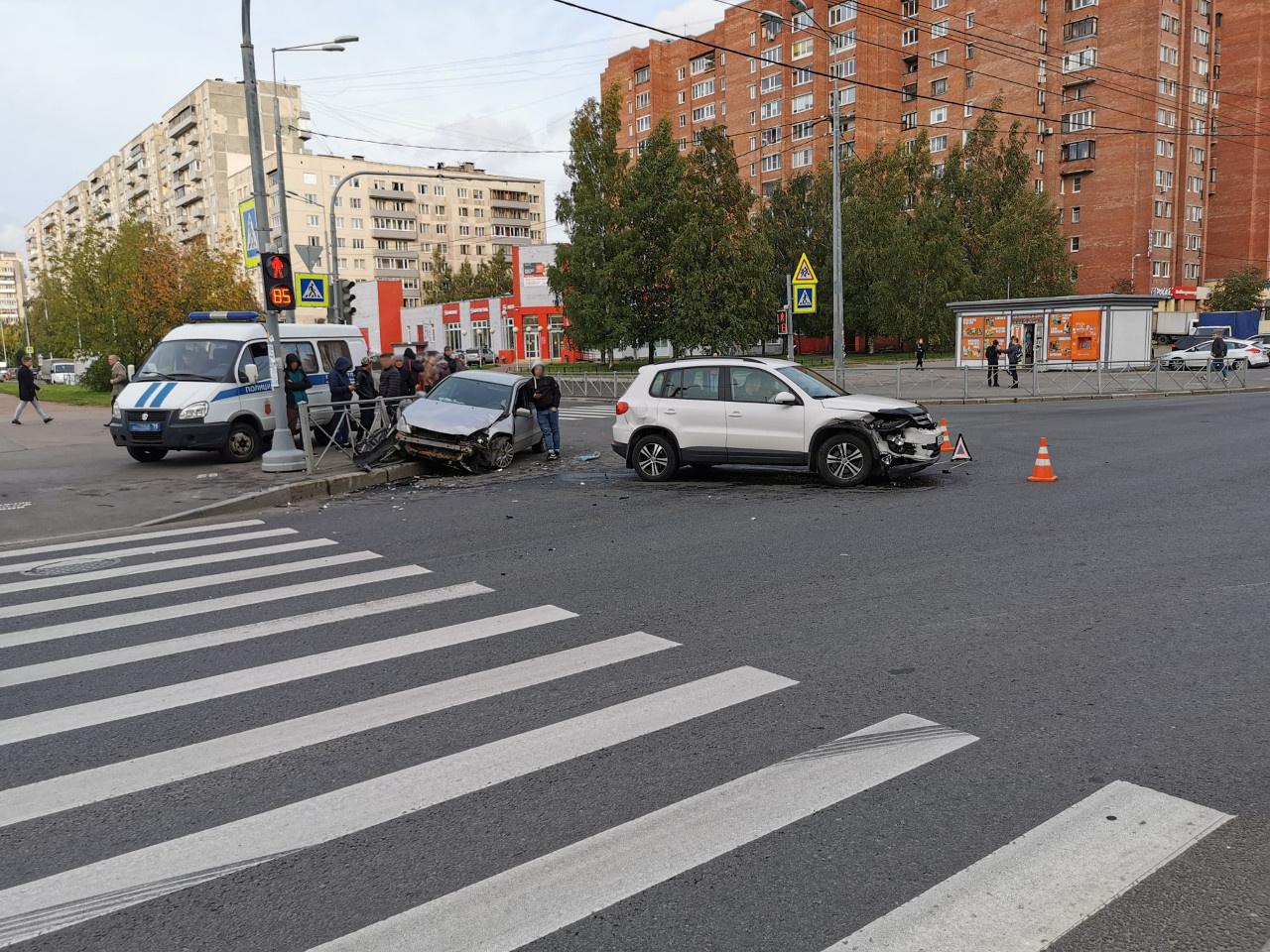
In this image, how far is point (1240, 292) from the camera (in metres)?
66.4

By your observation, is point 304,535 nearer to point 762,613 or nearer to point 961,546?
point 762,613

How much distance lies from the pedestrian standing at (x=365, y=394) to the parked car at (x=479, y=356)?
144ft

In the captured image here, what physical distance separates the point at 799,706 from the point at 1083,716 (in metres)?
1.31

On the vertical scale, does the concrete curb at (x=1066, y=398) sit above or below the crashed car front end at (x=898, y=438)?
below

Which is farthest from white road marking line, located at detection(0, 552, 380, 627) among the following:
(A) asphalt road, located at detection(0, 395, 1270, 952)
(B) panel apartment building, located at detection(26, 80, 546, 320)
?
(B) panel apartment building, located at detection(26, 80, 546, 320)

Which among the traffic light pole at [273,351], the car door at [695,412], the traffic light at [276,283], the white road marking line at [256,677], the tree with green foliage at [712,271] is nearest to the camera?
the white road marking line at [256,677]

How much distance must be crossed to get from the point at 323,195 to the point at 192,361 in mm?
93497

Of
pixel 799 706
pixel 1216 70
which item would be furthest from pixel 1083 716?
pixel 1216 70

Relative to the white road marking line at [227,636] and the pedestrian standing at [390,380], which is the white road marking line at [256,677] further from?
the pedestrian standing at [390,380]

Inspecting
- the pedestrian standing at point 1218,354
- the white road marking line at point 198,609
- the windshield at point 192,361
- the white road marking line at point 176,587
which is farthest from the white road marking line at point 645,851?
the pedestrian standing at point 1218,354

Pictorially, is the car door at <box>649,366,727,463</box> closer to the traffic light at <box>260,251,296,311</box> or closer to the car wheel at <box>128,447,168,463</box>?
the traffic light at <box>260,251,296,311</box>

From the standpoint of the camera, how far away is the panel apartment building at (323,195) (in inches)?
4035

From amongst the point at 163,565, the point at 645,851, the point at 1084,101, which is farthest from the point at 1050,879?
the point at 1084,101

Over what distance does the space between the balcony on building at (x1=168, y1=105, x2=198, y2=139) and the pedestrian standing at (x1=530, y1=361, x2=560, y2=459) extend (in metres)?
111
